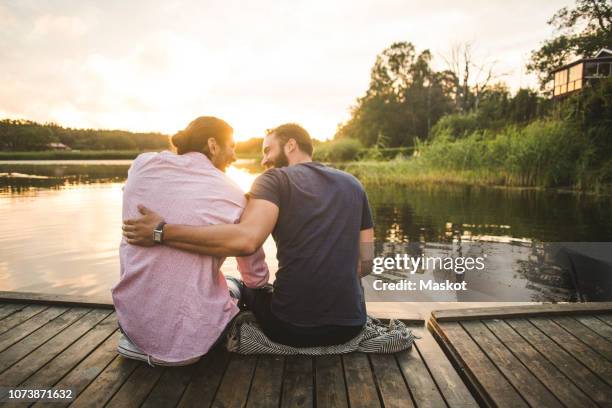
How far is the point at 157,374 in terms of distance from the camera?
198cm

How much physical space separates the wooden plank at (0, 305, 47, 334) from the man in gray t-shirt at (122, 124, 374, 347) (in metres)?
1.54

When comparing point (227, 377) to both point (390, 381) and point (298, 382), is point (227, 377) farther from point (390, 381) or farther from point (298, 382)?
point (390, 381)

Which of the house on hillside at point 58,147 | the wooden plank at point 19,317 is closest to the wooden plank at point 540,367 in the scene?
the wooden plank at point 19,317

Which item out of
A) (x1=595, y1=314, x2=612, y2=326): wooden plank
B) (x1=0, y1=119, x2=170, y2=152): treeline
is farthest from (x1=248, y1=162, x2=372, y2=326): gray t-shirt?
(x1=0, y1=119, x2=170, y2=152): treeline

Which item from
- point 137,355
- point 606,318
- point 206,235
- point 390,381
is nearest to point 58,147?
point 137,355

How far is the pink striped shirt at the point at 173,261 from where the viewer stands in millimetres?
1818

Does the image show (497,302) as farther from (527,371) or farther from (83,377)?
(83,377)

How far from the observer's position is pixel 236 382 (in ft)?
6.30

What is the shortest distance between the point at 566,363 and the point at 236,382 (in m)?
1.80

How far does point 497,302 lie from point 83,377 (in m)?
4.01

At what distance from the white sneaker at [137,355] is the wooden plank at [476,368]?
1410 millimetres

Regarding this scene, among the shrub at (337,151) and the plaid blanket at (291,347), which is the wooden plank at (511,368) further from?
the shrub at (337,151)

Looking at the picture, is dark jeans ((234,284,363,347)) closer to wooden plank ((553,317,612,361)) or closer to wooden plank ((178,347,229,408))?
wooden plank ((178,347,229,408))

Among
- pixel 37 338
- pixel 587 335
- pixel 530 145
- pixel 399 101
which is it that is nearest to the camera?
pixel 37 338
